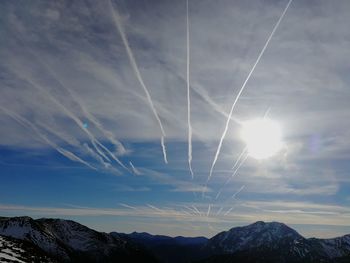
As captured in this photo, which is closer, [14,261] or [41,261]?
[14,261]

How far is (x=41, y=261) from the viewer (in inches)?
2525

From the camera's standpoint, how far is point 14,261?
53562mm

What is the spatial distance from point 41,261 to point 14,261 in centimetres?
1111
